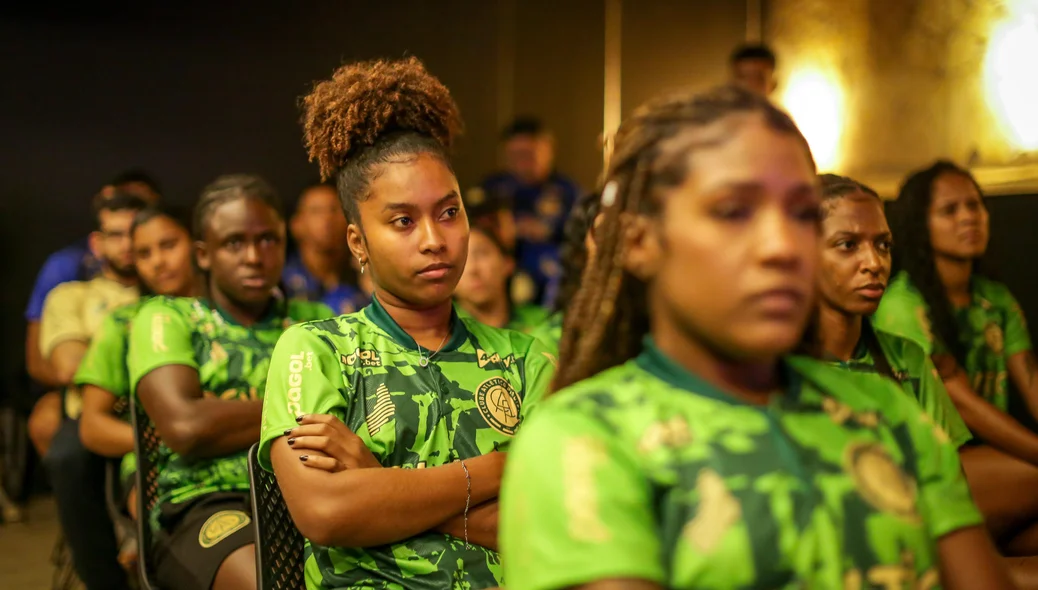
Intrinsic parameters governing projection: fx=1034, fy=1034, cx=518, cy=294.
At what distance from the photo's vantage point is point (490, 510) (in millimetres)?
1786

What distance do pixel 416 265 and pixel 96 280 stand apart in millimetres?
3021

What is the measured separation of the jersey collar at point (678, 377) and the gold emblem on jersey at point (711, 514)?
108 mm

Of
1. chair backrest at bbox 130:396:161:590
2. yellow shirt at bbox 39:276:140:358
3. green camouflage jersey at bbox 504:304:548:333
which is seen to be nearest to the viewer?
chair backrest at bbox 130:396:161:590

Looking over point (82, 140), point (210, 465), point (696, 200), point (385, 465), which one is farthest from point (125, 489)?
point (82, 140)

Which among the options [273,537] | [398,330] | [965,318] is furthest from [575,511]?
[965,318]

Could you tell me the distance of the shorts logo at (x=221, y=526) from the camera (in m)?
2.34

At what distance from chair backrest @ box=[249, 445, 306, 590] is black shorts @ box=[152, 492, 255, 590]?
36 centimetres

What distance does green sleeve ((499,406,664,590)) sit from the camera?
100cm

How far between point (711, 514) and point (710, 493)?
0.07ft

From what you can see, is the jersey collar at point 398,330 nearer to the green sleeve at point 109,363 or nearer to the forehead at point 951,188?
the green sleeve at point 109,363

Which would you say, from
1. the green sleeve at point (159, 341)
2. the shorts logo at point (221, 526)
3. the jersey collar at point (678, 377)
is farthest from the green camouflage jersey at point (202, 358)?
the jersey collar at point (678, 377)

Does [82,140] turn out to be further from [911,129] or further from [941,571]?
[941,571]

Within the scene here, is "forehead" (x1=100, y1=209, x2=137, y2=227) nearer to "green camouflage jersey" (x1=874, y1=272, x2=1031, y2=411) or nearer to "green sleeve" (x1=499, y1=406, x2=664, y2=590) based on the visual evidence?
"green camouflage jersey" (x1=874, y1=272, x2=1031, y2=411)

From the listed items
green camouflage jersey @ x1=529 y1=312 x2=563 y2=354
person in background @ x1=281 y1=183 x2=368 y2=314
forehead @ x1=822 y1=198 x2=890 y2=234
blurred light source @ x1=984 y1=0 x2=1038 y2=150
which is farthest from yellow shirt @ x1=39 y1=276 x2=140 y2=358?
blurred light source @ x1=984 y1=0 x2=1038 y2=150
